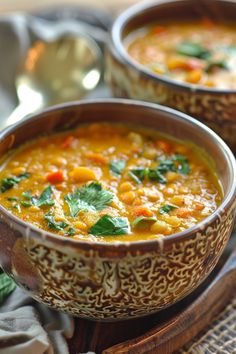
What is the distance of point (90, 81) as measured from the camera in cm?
332

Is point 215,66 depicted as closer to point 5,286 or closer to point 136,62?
point 136,62

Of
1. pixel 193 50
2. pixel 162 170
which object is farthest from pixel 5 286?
pixel 193 50

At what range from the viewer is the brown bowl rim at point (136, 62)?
103 inches

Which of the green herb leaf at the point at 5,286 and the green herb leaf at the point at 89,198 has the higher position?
the green herb leaf at the point at 89,198

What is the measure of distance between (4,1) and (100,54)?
84 cm

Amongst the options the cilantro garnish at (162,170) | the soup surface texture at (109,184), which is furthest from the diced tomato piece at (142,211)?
the cilantro garnish at (162,170)

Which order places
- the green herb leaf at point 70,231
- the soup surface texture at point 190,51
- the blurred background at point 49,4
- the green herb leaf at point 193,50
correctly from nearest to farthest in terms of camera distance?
the green herb leaf at point 70,231, the soup surface texture at point 190,51, the green herb leaf at point 193,50, the blurred background at point 49,4

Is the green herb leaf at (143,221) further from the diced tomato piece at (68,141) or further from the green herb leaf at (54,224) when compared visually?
the diced tomato piece at (68,141)

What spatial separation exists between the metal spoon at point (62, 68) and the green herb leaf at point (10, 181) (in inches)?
41.8

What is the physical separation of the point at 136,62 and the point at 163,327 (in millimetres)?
1303

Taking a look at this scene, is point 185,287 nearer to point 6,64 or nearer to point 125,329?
point 125,329

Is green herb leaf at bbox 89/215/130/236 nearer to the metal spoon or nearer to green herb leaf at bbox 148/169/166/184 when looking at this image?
green herb leaf at bbox 148/169/166/184

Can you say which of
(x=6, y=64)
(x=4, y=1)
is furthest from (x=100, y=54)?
(x=4, y=1)

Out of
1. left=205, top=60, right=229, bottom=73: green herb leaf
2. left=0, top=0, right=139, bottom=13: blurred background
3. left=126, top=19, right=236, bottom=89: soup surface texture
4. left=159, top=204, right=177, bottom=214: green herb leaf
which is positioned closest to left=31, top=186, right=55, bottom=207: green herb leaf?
left=159, top=204, right=177, bottom=214: green herb leaf
